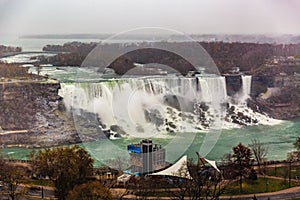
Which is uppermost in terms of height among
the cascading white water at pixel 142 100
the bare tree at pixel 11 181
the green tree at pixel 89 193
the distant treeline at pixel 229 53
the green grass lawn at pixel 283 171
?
the distant treeline at pixel 229 53

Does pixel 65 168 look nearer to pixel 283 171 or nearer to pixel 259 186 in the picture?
pixel 259 186

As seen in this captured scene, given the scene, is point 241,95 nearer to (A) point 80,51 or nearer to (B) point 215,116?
(B) point 215,116

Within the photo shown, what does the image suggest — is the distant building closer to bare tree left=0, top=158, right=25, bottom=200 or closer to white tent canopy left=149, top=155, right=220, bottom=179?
white tent canopy left=149, top=155, right=220, bottom=179

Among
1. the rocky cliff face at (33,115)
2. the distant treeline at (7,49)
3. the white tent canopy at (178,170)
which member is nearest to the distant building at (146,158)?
the white tent canopy at (178,170)

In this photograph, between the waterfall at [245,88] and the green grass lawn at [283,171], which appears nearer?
the green grass lawn at [283,171]

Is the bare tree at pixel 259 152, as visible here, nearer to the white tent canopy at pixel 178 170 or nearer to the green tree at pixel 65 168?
the white tent canopy at pixel 178 170
